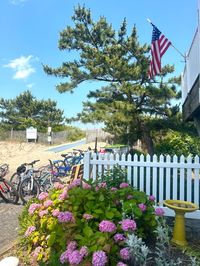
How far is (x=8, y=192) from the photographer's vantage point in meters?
7.04

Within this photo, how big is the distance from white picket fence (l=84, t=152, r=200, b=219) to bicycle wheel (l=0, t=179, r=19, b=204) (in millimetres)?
2363

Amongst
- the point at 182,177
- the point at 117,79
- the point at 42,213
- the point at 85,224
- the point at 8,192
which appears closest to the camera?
the point at 85,224

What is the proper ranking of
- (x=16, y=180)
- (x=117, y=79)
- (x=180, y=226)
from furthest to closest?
(x=117, y=79) < (x=16, y=180) < (x=180, y=226)

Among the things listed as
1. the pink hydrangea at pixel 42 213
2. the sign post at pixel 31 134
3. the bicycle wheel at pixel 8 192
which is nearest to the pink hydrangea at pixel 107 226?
the pink hydrangea at pixel 42 213

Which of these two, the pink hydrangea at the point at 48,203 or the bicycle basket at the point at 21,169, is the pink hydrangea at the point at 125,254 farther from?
the bicycle basket at the point at 21,169

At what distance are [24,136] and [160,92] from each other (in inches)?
941

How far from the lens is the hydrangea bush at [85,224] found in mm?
2709

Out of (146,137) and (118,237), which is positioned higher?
(146,137)

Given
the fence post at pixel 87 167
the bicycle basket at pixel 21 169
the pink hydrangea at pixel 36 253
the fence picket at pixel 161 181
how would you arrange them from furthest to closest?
1. the bicycle basket at pixel 21 169
2. the fence post at pixel 87 167
3. the fence picket at pixel 161 181
4. the pink hydrangea at pixel 36 253

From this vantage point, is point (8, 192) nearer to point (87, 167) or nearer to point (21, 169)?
point (21, 169)

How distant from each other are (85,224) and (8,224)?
264 cm

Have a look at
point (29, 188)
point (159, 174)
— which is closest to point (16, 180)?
point (29, 188)

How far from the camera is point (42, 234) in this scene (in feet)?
11.2

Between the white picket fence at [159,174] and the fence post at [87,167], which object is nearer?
the white picket fence at [159,174]
